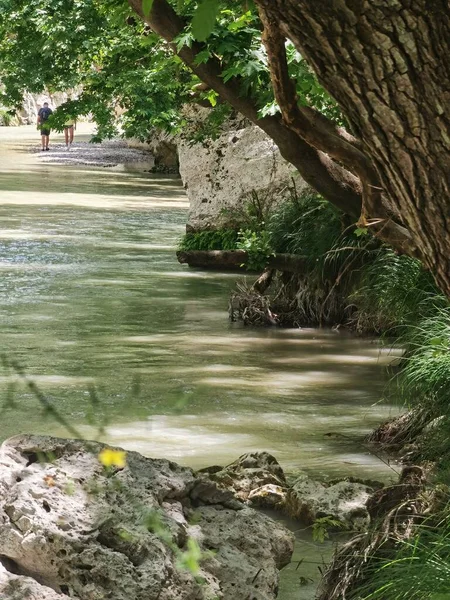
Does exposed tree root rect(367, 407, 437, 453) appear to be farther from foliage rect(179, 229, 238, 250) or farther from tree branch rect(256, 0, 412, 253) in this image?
foliage rect(179, 229, 238, 250)

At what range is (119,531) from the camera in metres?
4.30

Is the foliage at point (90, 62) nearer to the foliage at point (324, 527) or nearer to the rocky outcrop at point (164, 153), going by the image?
the foliage at point (324, 527)

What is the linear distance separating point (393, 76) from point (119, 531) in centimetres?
201

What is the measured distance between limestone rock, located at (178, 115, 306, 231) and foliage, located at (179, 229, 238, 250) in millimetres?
85

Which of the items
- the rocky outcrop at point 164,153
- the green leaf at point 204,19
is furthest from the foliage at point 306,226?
the rocky outcrop at point 164,153

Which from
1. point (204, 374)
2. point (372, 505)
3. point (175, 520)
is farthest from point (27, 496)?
point (204, 374)

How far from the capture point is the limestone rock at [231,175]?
15617mm

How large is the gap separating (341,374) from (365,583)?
19.5 feet

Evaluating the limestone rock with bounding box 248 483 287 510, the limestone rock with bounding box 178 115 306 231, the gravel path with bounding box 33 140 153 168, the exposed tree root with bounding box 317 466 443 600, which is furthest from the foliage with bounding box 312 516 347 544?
the gravel path with bounding box 33 140 153 168

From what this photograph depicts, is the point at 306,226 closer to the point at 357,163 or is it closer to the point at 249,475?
the point at 249,475

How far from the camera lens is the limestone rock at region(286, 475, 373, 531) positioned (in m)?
6.10

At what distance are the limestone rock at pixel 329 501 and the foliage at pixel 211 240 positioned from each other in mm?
9450

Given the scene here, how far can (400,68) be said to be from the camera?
9.61 feet

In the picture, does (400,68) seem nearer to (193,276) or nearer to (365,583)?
(365,583)
